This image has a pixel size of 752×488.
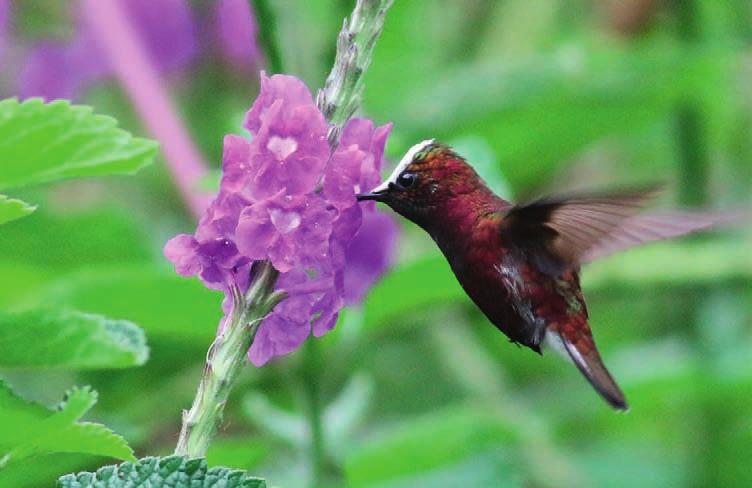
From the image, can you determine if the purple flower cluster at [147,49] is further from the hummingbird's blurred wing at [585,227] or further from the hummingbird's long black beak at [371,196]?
the hummingbird's long black beak at [371,196]

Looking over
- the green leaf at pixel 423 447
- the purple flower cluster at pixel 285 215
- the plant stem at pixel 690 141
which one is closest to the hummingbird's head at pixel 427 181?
the purple flower cluster at pixel 285 215

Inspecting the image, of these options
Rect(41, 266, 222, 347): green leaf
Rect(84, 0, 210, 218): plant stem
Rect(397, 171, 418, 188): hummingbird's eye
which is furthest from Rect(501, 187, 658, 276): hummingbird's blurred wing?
Rect(84, 0, 210, 218): plant stem

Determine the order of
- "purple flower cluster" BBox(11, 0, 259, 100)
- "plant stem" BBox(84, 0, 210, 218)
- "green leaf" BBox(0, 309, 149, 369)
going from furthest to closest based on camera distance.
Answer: "purple flower cluster" BBox(11, 0, 259, 100) → "plant stem" BBox(84, 0, 210, 218) → "green leaf" BBox(0, 309, 149, 369)

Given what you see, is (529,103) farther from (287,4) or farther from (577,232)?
(577,232)

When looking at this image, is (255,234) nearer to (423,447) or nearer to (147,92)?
(423,447)

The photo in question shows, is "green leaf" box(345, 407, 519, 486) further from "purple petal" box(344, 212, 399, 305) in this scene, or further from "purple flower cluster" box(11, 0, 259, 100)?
"purple flower cluster" box(11, 0, 259, 100)

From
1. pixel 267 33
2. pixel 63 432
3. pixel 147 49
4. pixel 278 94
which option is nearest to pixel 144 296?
pixel 267 33

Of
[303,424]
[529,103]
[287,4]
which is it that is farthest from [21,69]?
[303,424]
